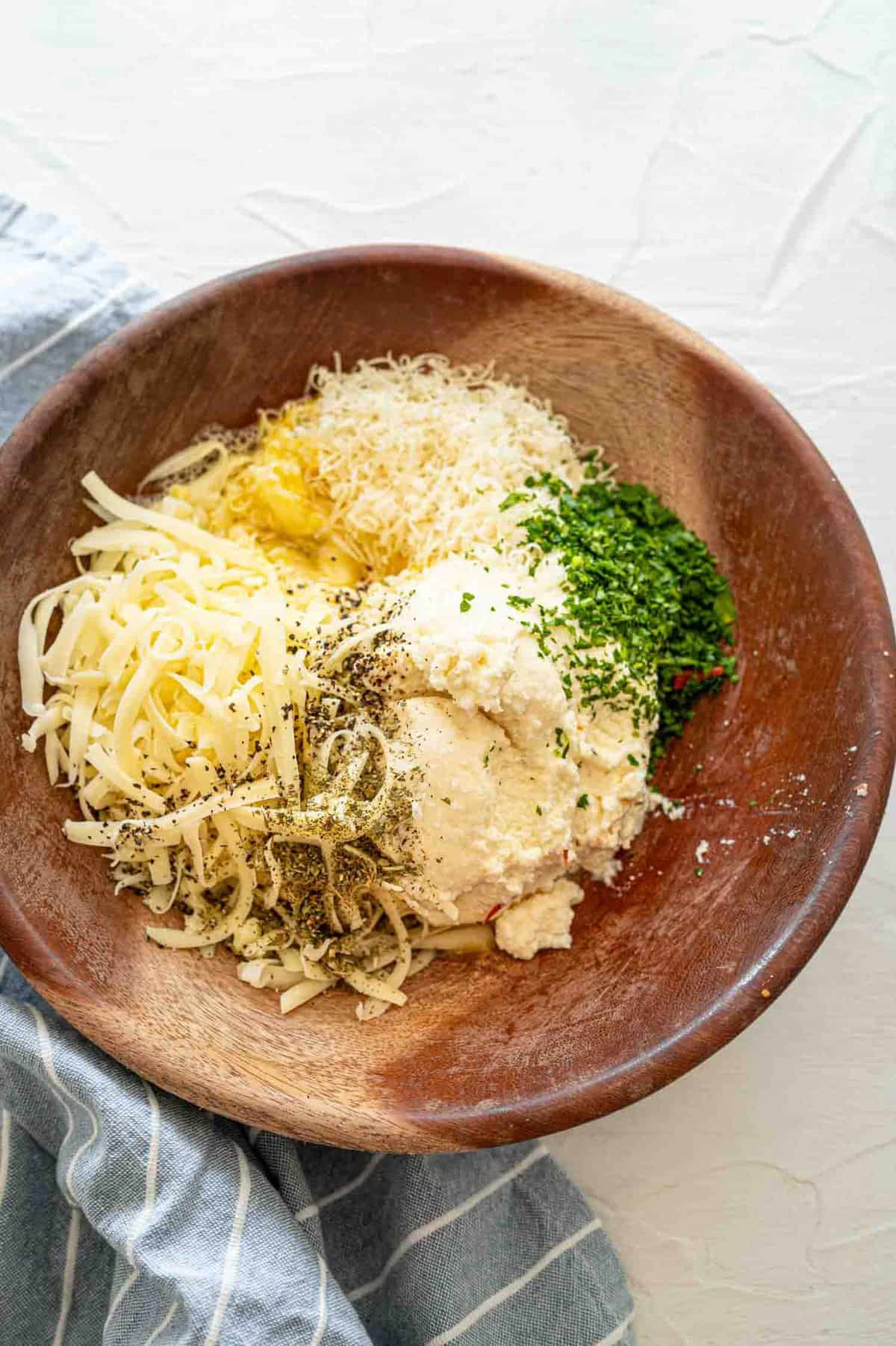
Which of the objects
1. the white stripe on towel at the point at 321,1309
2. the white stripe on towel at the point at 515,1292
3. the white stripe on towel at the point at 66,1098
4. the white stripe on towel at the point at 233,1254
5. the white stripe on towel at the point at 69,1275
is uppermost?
the white stripe on towel at the point at 66,1098

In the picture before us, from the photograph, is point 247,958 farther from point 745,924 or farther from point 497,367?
point 497,367

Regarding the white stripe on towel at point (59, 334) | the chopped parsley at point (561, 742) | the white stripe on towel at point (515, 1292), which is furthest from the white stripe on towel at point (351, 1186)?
the white stripe on towel at point (59, 334)

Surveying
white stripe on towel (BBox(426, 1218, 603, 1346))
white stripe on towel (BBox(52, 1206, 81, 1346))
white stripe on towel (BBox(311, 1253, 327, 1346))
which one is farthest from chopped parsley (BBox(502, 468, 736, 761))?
white stripe on towel (BBox(52, 1206, 81, 1346))

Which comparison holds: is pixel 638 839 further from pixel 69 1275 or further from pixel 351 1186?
pixel 69 1275

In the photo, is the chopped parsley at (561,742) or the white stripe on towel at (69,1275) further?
the white stripe on towel at (69,1275)

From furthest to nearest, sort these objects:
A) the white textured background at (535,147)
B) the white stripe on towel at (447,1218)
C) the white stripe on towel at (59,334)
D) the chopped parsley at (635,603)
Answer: the white textured background at (535,147), the white stripe on towel at (59,334), the white stripe on towel at (447,1218), the chopped parsley at (635,603)

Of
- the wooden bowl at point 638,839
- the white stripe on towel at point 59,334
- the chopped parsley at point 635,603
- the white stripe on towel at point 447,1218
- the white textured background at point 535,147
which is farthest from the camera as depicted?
the white textured background at point 535,147

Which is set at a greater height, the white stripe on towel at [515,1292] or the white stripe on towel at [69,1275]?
the white stripe on towel at [515,1292]

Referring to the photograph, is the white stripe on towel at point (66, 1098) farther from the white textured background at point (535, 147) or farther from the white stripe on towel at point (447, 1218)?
the white textured background at point (535, 147)
